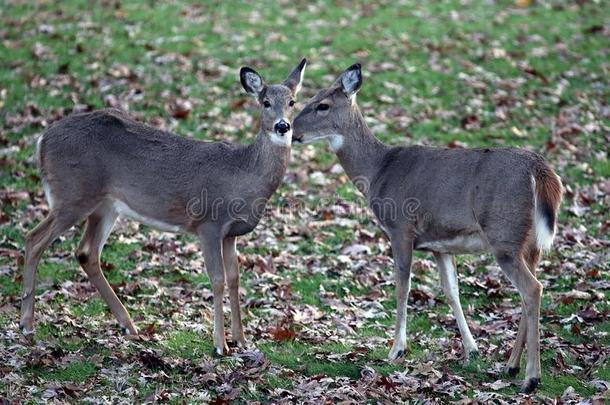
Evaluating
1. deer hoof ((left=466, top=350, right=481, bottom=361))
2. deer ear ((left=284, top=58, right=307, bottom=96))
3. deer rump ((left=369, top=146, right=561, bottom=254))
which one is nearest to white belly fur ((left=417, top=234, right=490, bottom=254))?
deer rump ((left=369, top=146, right=561, bottom=254))

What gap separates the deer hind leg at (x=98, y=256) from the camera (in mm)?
8680

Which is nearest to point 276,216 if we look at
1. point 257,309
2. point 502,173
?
point 257,309

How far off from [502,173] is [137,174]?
3200mm

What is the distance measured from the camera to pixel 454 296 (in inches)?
328

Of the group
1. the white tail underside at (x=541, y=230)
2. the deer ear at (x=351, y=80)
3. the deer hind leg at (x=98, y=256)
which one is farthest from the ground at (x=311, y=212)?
the deer ear at (x=351, y=80)

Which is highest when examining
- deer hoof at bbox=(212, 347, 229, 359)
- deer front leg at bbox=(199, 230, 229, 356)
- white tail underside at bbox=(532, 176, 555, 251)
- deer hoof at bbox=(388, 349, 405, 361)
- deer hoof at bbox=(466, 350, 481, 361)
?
white tail underside at bbox=(532, 176, 555, 251)

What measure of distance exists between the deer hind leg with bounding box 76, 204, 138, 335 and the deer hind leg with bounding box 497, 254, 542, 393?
3.32m

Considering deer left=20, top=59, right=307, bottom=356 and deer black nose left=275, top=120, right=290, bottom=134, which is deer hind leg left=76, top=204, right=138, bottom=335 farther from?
deer black nose left=275, top=120, right=290, bottom=134

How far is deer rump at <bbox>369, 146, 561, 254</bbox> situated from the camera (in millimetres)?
7504

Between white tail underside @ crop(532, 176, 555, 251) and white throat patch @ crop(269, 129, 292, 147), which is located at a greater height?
white throat patch @ crop(269, 129, 292, 147)

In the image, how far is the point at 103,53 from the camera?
16.6 m

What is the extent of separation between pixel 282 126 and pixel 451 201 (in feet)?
5.18

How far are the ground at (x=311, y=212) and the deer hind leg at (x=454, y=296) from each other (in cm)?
14

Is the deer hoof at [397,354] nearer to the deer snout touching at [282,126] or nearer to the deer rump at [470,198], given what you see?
the deer rump at [470,198]
